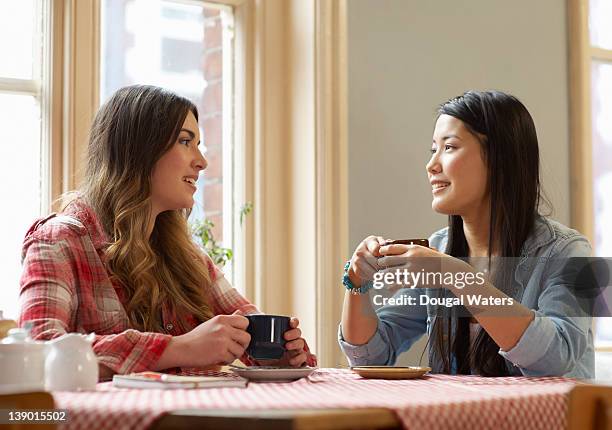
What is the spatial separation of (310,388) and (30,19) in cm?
173

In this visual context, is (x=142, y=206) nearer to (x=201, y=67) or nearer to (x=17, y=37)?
(x=17, y=37)

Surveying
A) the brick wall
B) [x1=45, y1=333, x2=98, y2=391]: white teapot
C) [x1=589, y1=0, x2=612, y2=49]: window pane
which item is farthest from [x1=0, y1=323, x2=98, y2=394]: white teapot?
[x1=589, y1=0, x2=612, y2=49]: window pane

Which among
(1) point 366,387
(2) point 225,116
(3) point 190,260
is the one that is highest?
(2) point 225,116

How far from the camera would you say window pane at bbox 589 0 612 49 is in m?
3.79

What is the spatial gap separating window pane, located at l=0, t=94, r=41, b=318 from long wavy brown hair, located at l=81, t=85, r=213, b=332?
54 cm

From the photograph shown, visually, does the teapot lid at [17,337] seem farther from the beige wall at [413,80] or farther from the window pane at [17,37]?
the beige wall at [413,80]

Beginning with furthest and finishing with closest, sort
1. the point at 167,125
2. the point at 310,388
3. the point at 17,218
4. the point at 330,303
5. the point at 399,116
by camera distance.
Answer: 1. the point at 399,116
2. the point at 330,303
3. the point at 17,218
4. the point at 167,125
5. the point at 310,388

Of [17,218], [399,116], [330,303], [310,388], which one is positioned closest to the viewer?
[310,388]

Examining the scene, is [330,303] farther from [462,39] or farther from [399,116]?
[462,39]

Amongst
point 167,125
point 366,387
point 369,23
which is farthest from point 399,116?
point 366,387

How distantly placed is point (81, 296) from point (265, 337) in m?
0.40

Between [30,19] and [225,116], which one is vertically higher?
[30,19]

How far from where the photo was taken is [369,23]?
3.04 meters

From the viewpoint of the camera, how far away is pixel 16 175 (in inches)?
105
